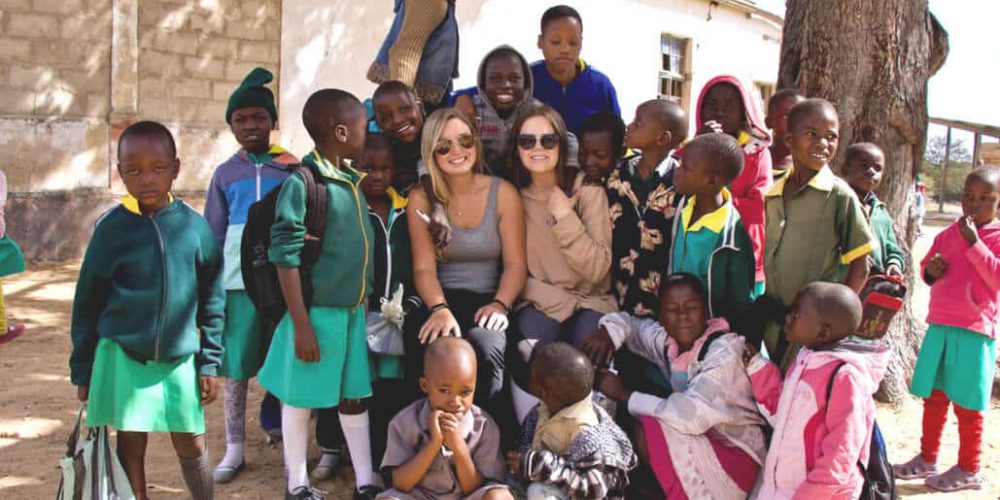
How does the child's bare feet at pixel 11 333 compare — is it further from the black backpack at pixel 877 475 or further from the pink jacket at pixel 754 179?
the black backpack at pixel 877 475

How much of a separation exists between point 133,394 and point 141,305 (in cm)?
30

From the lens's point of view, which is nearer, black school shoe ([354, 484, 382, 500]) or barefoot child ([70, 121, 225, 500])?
barefoot child ([70, 121, 225, 500])

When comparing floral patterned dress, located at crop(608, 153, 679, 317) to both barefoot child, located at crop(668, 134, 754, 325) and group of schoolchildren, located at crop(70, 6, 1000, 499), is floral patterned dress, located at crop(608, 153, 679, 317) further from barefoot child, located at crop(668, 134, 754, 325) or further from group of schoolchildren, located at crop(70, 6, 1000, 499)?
barefoot child, located at crop(668, 134, 754, 325)

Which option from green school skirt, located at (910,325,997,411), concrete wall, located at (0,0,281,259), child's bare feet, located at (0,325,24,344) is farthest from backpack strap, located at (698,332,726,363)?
concrete wall, located at (0,0,281,259)

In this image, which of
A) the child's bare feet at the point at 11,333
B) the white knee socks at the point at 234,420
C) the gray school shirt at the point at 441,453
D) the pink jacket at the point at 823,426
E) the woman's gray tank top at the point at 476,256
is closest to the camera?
the pink jacket at the point at 823,426

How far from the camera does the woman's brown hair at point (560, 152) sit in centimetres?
365

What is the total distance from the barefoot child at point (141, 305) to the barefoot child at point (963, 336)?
10.6 feet

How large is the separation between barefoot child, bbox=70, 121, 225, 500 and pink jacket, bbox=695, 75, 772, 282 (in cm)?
233

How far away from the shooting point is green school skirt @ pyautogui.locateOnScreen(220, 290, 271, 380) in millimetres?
3627

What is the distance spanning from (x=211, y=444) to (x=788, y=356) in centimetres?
281

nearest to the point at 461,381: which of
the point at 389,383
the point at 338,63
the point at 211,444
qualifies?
the point at 389,383

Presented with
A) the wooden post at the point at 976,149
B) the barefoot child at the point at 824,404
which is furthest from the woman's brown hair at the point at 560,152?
the wooden post at the point at 976,149

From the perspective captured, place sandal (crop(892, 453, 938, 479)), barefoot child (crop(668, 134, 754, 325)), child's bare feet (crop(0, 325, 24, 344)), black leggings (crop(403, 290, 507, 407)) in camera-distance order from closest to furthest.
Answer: barefoot child (crop(668, 134, 754, 325)), black leggings (crop(403, 290, 507, 407)), sandal (crop(892, 453, 938, 479)), child's bare feet (crop(0, 325, 24, 344))

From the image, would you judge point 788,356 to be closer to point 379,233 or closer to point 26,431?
point 379,233
